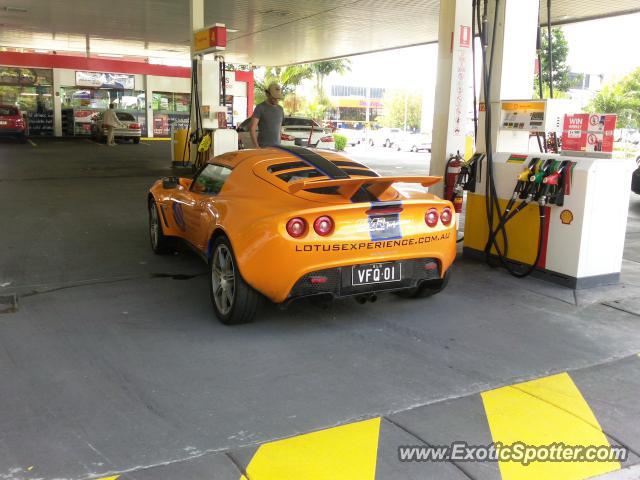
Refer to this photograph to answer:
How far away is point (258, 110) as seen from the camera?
8.95 metres

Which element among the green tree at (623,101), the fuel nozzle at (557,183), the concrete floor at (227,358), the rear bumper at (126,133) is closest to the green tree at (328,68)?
the green tree at (623,101)

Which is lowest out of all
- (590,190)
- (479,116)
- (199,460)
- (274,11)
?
(199,460)

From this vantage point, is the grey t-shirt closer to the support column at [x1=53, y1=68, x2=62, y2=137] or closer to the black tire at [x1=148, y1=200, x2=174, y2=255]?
the black tire at [x1=148, y1=200, x2=174, y2=255]

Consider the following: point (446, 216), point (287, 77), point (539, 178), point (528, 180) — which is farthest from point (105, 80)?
point (446, 216)

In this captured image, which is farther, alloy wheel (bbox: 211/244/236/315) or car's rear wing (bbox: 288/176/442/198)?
alloy wheel (bbox: 211/244/236/315)

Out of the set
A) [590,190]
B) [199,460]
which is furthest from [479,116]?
[199,460]

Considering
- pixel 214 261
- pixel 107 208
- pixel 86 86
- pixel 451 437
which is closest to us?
pixel 451 437

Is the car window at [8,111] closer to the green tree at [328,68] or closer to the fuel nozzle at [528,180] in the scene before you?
the green tree at [328,68]

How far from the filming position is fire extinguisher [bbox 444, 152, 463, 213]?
7.28 m

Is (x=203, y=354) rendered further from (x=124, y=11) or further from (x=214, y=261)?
(x=124, y=11)

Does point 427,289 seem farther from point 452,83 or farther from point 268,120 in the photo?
point 268,120

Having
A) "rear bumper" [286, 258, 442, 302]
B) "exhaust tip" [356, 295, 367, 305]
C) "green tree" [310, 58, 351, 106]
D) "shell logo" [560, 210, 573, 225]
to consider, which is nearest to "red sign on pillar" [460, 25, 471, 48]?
"shell logo" [560, 210, 573, 225]

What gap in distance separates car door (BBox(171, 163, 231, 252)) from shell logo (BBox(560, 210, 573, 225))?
321cm

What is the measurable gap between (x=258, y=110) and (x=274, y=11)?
429 inches
